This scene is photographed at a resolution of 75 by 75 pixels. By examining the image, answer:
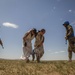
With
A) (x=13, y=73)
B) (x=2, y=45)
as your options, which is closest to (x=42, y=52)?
(x=2, y=45)

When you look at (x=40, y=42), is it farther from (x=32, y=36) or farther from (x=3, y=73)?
(x=3, y=73)

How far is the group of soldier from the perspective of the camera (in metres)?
15.4

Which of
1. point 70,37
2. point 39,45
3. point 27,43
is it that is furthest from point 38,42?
point 70,37

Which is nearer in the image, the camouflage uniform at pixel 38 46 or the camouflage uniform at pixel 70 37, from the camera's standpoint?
the camouflage uniform at pixel 70 37

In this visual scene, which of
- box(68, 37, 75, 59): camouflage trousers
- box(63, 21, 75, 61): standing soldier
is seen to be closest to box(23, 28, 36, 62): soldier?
box(63, 21, 75, 61): standing soldier

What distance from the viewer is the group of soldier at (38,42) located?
15398mm

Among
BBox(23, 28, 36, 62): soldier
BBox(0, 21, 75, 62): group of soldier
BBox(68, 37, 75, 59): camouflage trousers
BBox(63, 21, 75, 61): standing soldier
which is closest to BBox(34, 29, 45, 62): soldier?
BBox(0, 21, 75, 62): group of soldier

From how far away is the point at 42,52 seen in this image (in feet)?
52.5

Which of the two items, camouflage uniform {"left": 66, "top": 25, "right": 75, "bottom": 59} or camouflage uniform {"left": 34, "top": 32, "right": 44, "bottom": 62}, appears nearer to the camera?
camouflage uniform {"left": 66, "top": 25, "right": 75, "bottom": 59}

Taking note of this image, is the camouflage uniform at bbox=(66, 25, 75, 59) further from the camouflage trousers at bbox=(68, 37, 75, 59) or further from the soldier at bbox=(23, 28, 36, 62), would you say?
the soldier at bbox=(23, 28, 36, 62)

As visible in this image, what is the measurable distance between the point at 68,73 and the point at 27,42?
22.1 feet

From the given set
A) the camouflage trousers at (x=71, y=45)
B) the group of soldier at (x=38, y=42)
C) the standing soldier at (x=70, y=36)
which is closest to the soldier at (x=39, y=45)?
the group of soldier at (x=38, y=42)

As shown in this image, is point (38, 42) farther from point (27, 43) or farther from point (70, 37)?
point (70, 37)

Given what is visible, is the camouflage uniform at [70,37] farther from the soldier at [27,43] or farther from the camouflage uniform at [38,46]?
the soldier at [27,43]
